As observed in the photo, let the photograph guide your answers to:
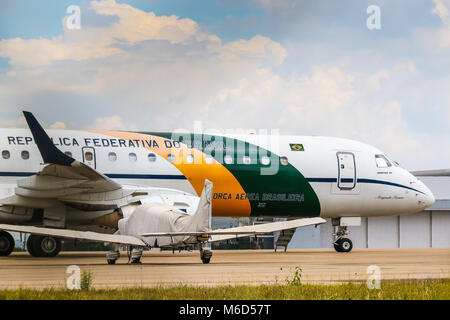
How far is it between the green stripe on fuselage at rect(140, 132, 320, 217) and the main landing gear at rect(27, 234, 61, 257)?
455 cm

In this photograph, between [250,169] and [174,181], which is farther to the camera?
[250,169]

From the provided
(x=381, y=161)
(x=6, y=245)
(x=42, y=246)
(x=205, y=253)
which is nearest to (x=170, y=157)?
(x=42, y=246)

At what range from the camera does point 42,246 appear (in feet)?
69.3

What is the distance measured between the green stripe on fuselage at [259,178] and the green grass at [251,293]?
12.4 m

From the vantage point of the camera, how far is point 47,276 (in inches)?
509

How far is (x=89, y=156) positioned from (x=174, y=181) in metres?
2.62

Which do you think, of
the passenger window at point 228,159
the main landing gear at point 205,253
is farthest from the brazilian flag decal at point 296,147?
the main landing gear at point 205,253

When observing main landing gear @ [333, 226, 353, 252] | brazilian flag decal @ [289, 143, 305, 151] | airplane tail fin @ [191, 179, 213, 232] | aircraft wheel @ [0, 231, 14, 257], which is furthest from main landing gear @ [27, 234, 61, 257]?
main landing gear @ [333, 226, 353, 252]

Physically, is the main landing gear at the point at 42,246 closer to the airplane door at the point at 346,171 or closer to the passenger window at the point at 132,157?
the passenger window at the point at 132,157

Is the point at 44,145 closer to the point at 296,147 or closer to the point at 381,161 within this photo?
the point at 296,147

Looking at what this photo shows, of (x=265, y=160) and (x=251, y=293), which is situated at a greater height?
(x=265, y=160)

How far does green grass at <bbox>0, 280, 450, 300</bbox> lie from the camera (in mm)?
8930

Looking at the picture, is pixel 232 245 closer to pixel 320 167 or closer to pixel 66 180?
pixel 320 167
